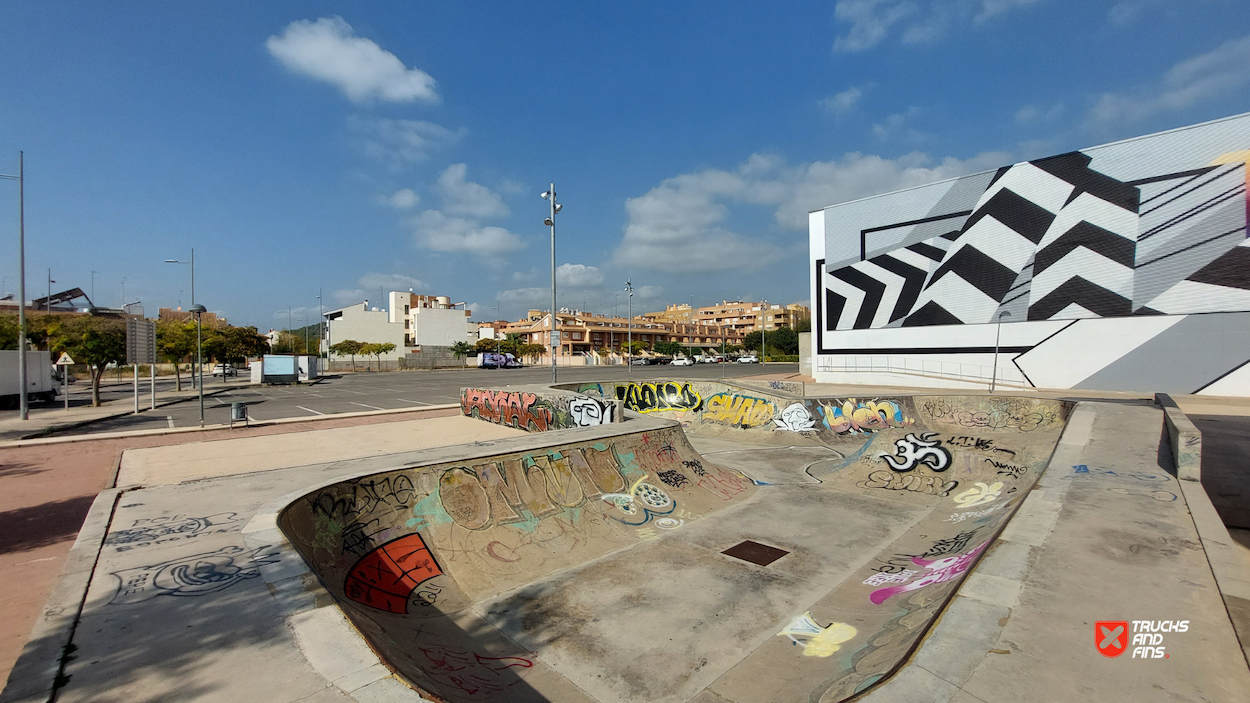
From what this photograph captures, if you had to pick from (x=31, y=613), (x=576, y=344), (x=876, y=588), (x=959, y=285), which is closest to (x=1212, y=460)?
(x=876, y=588)

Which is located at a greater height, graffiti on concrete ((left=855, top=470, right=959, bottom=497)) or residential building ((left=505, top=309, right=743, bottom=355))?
residential building ((left=505, top=309, right=743, bottom=355))

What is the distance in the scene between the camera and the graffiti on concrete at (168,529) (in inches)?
223

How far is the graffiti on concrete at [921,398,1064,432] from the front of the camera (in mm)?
12094

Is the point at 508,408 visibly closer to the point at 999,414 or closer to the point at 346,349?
the point at 999,414

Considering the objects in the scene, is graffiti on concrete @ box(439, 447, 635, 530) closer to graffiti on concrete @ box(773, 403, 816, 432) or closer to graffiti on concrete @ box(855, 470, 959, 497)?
graffiti on concrete @ box(855, 470, 959, 497)

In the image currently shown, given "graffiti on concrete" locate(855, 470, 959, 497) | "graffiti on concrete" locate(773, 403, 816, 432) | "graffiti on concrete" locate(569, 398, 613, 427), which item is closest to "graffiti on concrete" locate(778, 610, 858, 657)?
"graffiti on concrete" locate(855, 470, 959, 497)

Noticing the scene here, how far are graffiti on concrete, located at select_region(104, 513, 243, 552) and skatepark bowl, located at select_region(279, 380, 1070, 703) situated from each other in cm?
105

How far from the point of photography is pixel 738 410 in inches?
661

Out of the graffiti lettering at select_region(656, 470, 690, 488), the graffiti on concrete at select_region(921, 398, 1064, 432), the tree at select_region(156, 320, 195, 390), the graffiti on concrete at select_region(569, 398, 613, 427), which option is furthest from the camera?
the tree at select_region(156, 320, 195, 390)

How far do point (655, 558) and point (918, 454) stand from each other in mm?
6970

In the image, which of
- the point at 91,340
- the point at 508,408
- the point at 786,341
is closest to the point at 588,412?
the point at 508,408

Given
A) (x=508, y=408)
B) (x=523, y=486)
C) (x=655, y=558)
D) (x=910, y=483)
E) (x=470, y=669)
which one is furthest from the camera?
(x=508, y=408)

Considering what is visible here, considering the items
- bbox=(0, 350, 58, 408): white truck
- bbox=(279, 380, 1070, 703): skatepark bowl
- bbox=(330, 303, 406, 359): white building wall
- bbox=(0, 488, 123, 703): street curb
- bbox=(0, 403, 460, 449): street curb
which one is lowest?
bbox=(279, 380, 1070, 703): skatepark bowl

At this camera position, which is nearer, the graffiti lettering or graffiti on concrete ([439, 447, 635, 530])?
graffiti on concrete ([439, 447, 635, 530])
